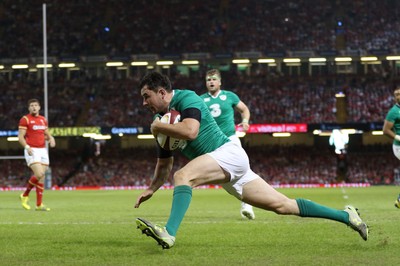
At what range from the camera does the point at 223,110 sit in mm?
12648

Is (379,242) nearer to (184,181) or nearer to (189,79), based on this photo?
(184,181)

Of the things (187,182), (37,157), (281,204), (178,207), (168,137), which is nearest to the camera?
(178,207)

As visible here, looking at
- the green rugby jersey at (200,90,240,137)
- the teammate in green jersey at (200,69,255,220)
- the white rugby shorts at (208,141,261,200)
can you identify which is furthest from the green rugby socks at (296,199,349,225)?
the green rugby jersey at (200,90,240,137)

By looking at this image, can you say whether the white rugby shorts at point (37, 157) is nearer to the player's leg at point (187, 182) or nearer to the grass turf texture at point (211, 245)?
the grass turf texture at point (211, 245)

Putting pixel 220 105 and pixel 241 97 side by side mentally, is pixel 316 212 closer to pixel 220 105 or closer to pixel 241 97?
pixel 220 105

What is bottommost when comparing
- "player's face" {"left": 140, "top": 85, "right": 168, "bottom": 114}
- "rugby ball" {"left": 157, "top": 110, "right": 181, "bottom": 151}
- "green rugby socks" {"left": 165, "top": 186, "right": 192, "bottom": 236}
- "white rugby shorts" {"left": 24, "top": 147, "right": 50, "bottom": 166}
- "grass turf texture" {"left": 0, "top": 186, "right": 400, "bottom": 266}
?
"white rugby shorts" {"left": 24, "top": 147, "right": 50, "bottom": 166}

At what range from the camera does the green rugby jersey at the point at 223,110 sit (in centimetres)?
1255

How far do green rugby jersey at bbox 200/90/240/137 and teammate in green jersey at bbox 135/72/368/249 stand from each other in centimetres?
517

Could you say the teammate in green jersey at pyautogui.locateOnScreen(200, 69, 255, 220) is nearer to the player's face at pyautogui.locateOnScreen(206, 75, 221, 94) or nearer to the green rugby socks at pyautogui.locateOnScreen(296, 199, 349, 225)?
the player's face at pyautogui.locateOnScreen(206, 75, 221, 94)

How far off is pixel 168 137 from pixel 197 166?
1.33ft

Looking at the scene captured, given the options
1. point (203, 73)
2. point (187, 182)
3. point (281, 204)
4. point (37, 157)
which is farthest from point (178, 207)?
point (203, 73)

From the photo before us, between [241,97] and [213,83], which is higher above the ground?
[213,83]

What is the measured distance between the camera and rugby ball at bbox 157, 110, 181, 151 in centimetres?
667

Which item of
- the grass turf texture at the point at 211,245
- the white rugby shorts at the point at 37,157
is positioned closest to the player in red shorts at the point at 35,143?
the white rugby shorts at the point at 37,157
